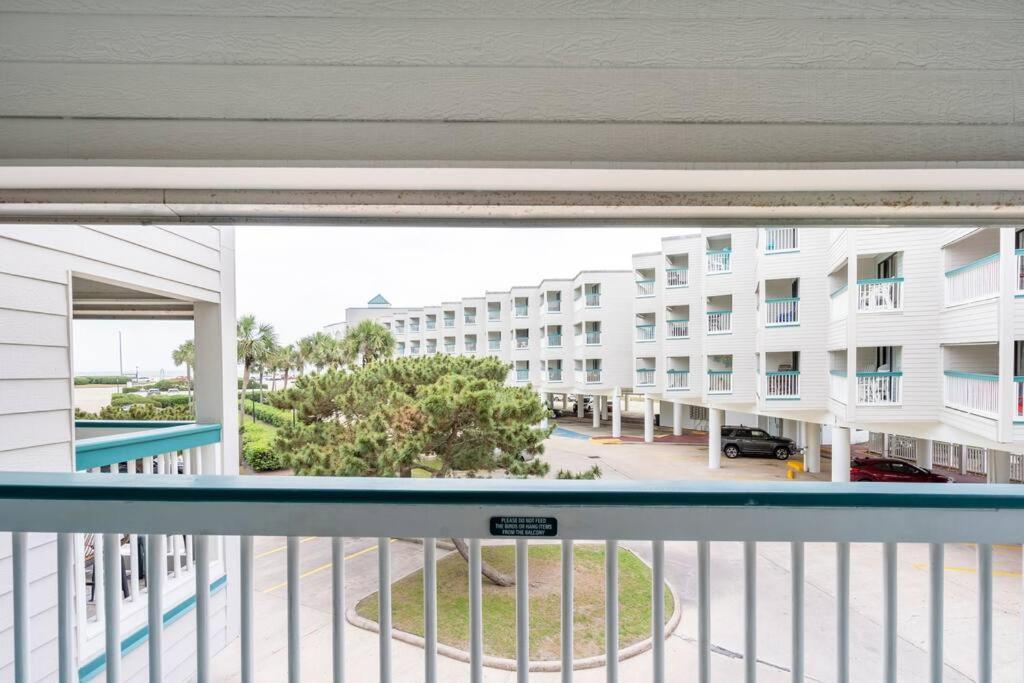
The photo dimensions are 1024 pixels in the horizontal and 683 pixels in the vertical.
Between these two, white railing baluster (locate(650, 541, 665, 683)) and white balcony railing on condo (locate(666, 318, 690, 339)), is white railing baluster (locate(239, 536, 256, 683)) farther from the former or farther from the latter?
white balcony railing on condo (locate(666, 318, 690, 339))

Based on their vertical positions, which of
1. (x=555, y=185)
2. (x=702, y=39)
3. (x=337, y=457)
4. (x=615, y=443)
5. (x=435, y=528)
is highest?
(x=702, y=39)

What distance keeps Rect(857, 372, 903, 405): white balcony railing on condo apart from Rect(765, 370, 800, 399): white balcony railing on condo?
1.83 feet

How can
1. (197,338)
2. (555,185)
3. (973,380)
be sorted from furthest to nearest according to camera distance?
(973,380) → (197,338) → (555,185)

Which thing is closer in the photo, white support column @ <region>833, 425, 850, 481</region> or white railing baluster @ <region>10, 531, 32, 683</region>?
white railing baluster @ <region>10, 531, 32, 683</region>

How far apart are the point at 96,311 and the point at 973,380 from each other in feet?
22.0

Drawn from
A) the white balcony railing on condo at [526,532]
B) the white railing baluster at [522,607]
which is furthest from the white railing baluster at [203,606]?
the white railing baluster at [522,607]

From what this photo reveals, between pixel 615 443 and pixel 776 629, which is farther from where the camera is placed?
pixel 615 443

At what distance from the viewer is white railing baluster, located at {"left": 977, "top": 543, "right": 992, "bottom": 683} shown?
0.69 m

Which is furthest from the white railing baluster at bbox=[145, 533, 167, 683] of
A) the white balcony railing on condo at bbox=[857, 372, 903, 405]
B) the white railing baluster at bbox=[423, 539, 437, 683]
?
the white balcony railing on condo at bbox=[857, 372, 903, 405]

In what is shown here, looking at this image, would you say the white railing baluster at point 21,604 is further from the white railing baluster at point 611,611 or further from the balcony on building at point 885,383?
the balcony on building at point 885,383

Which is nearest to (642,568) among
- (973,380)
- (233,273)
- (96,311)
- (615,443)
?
(615,443)

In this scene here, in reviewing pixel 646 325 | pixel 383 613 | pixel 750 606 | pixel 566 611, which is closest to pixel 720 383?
pixel 646 325

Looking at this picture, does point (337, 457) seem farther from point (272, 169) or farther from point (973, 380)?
point (973, 380)

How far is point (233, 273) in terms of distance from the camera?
290cm
